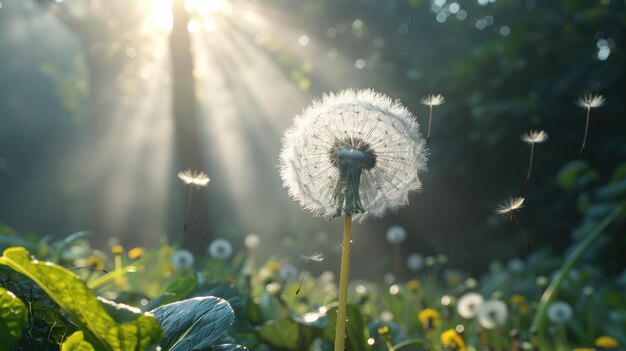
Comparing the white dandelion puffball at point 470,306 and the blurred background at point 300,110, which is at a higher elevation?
the blurred background at point 300,110

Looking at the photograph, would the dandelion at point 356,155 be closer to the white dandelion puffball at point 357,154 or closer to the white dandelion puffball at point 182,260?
the white dandelion puffball at point 357,154

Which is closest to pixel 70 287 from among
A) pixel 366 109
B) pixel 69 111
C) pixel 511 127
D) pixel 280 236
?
pixel 366 109

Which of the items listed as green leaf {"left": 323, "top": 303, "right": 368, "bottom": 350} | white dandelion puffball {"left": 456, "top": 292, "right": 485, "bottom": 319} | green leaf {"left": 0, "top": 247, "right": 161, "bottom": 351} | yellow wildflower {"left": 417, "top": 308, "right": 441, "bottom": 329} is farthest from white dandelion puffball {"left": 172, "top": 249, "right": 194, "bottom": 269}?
green leaf {"left": 0, "top": 247, "right": 161, "bottom": 351}

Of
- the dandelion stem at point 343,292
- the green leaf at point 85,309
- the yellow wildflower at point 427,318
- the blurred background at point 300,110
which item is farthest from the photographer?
the blurred background at point 300,110

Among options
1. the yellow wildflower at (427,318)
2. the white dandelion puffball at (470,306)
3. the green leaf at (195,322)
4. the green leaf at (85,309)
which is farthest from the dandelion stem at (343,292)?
the white dandelion puffball at (470,306)

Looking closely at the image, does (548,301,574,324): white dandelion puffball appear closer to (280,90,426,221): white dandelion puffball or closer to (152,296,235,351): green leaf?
(280,90,426,221): white dandelion puffball
